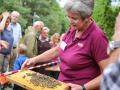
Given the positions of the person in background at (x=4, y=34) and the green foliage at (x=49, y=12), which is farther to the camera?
the green foliage at (x=49, y=12)

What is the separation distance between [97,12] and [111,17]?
193cm

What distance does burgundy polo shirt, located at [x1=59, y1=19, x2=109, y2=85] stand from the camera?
1.52 metres

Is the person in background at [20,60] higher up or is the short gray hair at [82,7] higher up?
the short gray hair at [82,7]

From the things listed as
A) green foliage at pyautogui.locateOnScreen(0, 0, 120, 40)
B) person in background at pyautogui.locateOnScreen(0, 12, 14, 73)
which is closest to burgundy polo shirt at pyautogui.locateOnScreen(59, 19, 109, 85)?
person in background at pyautogui.locateOnScreen(0, 12, 14, 73)

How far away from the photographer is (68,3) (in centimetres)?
171

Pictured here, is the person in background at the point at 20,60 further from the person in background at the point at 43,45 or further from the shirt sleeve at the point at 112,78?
the shirt sleeve at the point at 112,78

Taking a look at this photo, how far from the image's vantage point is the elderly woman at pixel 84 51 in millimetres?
1517

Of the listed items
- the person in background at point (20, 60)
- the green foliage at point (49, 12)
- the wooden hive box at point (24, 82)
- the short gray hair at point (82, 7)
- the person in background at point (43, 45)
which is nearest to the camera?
the short gray hair at point (82, 7)

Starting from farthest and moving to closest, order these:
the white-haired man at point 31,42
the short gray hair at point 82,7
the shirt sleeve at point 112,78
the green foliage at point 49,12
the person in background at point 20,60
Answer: the green foliage at point 49,12
the white-haired man at point 31,42
the person in background at point 20,60
the short gray hair at point 82,7
the shirt sleeve at point 112,78

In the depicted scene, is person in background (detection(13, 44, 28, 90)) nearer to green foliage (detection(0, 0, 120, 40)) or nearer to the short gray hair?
the short gray hair

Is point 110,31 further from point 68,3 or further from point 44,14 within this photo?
point 44,14

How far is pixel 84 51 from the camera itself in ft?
5.22

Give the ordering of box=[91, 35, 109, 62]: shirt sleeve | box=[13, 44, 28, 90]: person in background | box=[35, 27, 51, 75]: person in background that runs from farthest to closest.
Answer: box=[35, 27, 51, 75]: person in background < box=[13, 44, 28, 90]: person in background < box=[91, 35, 109, 62]: shirt sleeve

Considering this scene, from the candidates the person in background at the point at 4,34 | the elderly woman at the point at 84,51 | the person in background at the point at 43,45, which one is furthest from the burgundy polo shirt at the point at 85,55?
the person in background at the point at 43,45
